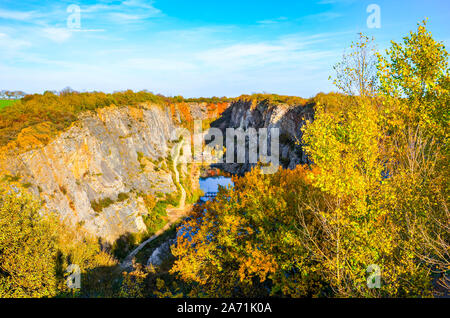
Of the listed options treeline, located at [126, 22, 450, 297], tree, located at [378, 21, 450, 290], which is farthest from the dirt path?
tree, located at [378, 21, 450, 290]

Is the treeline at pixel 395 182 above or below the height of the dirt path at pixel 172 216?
above

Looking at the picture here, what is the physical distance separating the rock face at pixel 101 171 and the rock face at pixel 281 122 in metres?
24.7

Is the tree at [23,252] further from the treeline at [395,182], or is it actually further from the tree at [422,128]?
the tree at [422,128]

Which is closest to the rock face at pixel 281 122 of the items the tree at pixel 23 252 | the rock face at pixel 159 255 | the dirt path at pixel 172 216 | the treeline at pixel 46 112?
the dirt path at pixel 172 216

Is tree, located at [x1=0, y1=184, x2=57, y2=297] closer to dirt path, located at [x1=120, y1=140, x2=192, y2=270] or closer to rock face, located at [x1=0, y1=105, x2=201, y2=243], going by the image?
rock face, located at [x1=0, y1=105, x2=201, y2=243]

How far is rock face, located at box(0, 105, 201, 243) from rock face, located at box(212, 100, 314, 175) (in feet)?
81.2

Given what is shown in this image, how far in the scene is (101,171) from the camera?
3628cm

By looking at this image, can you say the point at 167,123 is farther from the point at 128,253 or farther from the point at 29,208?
the point at 29,208

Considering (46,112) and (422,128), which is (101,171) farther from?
(422,128)

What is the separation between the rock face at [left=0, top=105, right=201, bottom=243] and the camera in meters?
26.3

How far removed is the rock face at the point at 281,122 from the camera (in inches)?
2218

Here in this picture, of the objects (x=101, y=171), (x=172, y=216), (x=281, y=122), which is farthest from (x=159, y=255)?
(x=281, y=122)

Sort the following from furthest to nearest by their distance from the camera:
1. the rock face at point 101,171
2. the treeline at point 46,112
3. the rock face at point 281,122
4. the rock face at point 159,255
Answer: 1. the rock face at point 281,122
2. the rock face at point 159,255
3. the treeline at point 46,112
4. the rock face at point 101,171

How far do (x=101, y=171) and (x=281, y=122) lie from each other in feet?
150
